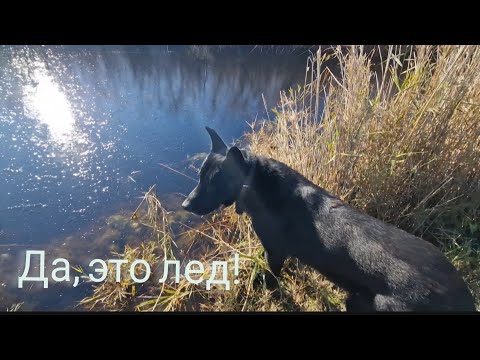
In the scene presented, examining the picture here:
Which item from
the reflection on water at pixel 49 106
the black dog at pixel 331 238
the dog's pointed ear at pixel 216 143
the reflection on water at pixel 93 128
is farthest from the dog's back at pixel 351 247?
the reflection on water at pixel 49 106

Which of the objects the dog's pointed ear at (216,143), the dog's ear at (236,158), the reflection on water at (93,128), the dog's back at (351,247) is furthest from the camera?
the reflection on water at (93,128)

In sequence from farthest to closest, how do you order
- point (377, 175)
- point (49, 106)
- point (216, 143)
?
1. point (49, 106)
2. point (377, 175)
3. point (216, 143)

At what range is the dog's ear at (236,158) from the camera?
66.8 inches

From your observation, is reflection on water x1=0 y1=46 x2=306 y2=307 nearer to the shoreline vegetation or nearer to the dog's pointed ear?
the dog's pointed ear

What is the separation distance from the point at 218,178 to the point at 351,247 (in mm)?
690

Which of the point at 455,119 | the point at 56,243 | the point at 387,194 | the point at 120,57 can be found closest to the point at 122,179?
the point at 56,243

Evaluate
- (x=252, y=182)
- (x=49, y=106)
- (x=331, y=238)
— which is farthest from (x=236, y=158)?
(x=49, y=106)

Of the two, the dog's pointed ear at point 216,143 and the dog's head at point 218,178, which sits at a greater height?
the dog's pointed ear at point 216,143

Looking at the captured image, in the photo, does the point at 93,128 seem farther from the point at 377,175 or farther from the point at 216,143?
the point at 377,175

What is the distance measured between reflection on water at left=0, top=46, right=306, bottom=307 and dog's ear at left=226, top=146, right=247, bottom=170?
237mm

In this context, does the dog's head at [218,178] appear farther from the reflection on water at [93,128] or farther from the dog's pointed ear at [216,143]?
the reflection on water at [93,128]

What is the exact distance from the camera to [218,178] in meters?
1.80

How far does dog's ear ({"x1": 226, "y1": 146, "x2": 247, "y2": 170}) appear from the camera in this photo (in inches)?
66.8

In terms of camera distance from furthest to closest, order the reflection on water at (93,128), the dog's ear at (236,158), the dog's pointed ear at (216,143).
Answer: the reflection on water at (93,128), the dog's pointed ear at (216,143), the dog's ear at (236,158)
